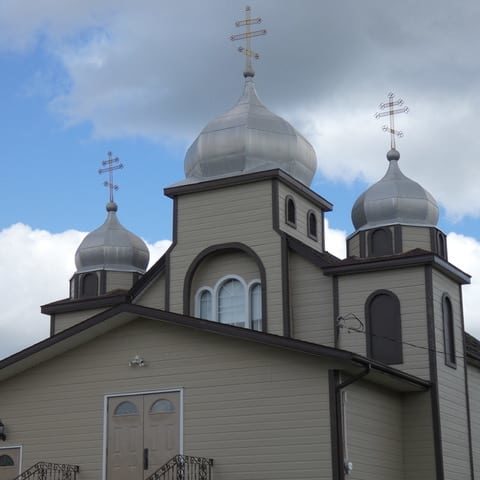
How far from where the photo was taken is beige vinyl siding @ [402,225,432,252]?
94.2 ft

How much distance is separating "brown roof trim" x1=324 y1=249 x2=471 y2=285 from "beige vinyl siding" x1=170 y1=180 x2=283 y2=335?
1385 mm

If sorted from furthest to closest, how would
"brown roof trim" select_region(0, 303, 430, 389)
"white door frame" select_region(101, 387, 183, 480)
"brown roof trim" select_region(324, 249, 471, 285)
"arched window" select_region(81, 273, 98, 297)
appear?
1. "arched window" select_region(81, 273, 98, 297)
2. "brown roof trim" select_region(324, 249, 471, 285)
3. "white door frame" select_region(101, 387, 183, 480)
4. "brown roof trim" select_region(0, 303, 430, 389)

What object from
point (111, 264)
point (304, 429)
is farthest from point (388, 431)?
point (111, 264)

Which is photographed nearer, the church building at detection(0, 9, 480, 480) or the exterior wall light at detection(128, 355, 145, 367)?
the church building at detection(0, 9, 480, 480)

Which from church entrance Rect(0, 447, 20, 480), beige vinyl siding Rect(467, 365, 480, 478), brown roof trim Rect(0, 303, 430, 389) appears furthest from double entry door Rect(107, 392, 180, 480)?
beige vinyl siding Rect(467, 365, 480, 478)

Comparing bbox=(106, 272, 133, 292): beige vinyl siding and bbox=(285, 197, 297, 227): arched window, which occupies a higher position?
bbox=(106, 272, 133, 292): beige vinyl siding

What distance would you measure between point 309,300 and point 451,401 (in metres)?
3.93

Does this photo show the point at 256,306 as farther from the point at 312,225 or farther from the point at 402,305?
the point at 402,305

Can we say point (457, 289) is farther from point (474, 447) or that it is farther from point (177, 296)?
point (177, 296)

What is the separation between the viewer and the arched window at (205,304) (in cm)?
2625

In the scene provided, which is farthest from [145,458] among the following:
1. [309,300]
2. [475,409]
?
[475,409]

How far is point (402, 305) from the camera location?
2488 cm

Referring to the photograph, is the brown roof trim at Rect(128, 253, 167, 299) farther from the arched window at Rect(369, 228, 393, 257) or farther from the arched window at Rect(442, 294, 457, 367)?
the arched window at Rect(442, 294, 457, 367)

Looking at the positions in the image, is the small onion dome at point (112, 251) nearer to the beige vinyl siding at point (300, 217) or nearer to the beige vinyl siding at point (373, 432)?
the beige vinyl siding at point (300, 217)
